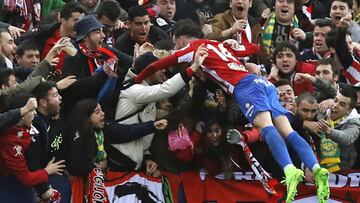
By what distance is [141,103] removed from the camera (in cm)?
1250

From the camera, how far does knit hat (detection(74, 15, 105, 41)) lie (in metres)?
12.7

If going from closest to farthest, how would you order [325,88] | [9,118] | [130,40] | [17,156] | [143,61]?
[9,118], [17,156], [143,61], [325,88], [130,40]

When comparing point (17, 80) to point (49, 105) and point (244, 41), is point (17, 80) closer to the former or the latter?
point (49, 105)

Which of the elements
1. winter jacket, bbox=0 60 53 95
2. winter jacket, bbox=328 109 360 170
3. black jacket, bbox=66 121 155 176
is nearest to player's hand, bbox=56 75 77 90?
winter jacket, bbox=0 60 53 95

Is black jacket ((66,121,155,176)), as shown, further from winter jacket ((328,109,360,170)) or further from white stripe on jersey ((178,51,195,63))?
winter jacket ((328,109,360,170))

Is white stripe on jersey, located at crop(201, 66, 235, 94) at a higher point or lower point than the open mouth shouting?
higher

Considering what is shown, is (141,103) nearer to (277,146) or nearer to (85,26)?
(85,26)

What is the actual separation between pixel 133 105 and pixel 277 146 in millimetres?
1804

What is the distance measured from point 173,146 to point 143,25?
Result: 7.71ft

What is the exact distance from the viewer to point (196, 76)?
12617 mm

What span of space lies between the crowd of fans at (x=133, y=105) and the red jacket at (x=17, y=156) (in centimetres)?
1

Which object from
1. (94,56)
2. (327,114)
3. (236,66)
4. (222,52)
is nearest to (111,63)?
(94,56)

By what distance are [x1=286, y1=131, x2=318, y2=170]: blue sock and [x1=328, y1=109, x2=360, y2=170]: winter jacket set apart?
79 centimetres

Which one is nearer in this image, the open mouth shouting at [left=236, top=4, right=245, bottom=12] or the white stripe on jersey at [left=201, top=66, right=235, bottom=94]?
the white stripe on jersey at [left=201, top=66, right=235, bottom=94]
